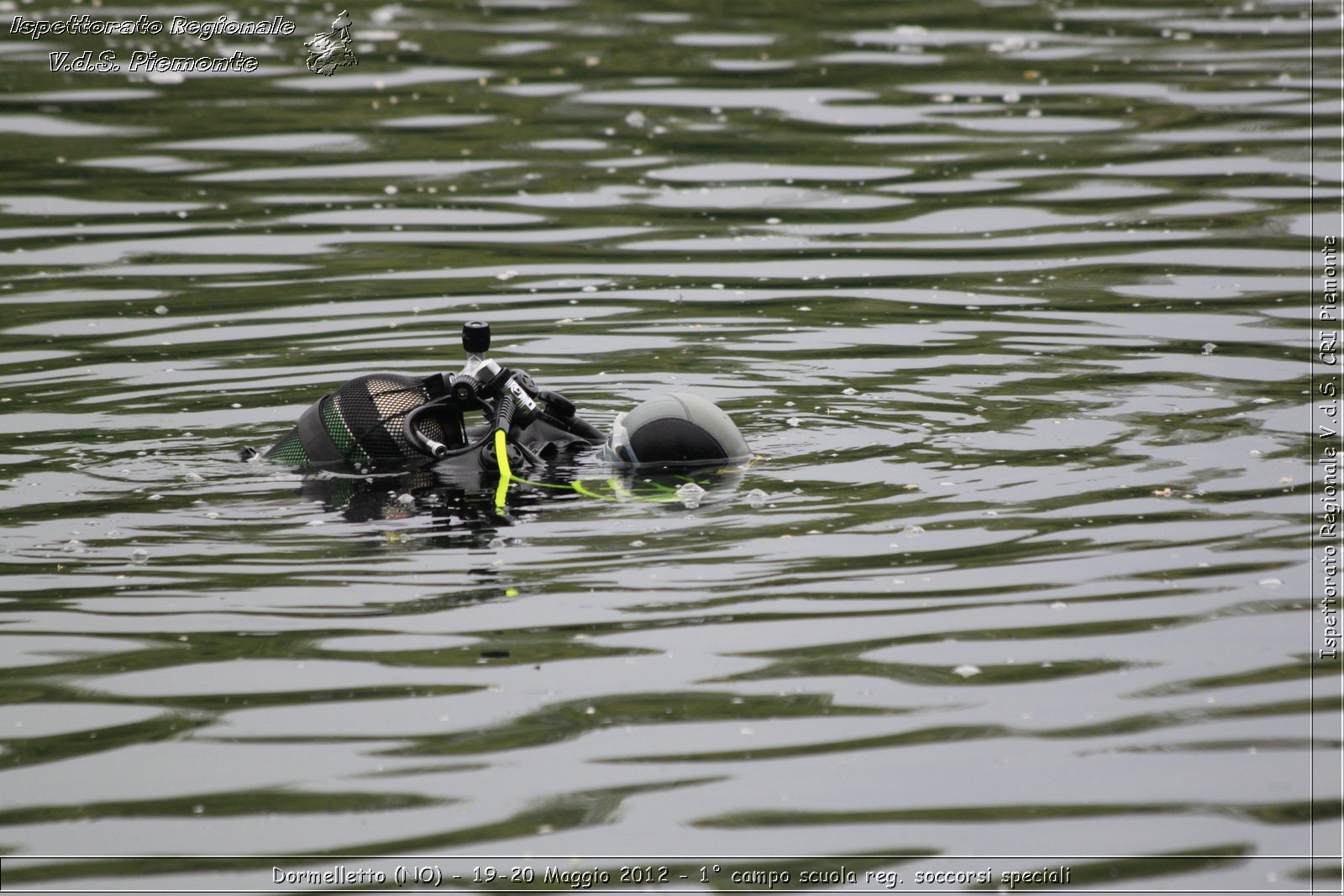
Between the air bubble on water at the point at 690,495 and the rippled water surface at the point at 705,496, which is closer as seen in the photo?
the rippled water surface at the point at 705,496

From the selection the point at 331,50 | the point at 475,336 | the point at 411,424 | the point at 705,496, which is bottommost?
the point at 705,496

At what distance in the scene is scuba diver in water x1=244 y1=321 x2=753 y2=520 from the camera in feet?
25.6

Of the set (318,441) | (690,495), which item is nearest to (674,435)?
(690,495)

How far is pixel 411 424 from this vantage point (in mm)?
7879

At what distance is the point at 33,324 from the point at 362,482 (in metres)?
4.47

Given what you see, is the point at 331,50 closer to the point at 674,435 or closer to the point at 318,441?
the point at 318,441

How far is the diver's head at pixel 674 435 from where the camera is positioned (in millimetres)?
7898

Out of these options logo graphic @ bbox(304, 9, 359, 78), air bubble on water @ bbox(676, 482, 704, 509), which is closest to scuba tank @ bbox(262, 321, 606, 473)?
air bubble on water @ bbox(676, 482, 704, 509)

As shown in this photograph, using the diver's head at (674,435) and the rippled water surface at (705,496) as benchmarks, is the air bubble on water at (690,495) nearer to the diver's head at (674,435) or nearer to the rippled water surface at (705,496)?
the rippled water surface at (705,496)

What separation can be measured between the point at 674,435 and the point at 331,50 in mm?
12720

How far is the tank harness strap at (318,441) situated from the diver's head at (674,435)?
1.37m

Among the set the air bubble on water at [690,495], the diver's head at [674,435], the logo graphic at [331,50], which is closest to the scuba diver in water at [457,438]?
the diver's head at [674,435]

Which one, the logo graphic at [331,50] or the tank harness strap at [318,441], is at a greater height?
the logo graphic at [331,50]

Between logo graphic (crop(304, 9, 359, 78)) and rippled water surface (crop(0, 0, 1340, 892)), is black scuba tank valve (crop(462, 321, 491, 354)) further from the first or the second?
logo graphic (crop(304, 9, 359, 78))
